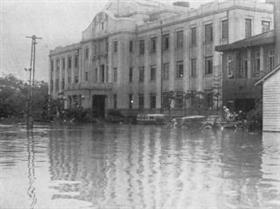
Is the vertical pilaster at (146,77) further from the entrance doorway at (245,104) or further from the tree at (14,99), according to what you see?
the entrance doorway at (245,104)

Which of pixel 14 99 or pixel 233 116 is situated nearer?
pixel 233 116

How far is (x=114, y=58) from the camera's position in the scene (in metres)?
70.4

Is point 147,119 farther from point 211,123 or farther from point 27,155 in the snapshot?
point 27,155

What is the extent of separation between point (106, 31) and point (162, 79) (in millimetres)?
12191

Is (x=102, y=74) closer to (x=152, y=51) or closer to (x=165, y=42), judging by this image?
(x=152, y=51)

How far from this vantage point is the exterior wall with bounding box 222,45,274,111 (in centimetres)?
4316

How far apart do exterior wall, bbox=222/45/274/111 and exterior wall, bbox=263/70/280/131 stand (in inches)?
361

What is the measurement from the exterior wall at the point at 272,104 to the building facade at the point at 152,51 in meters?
13.5

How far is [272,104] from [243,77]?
12251 millimetres

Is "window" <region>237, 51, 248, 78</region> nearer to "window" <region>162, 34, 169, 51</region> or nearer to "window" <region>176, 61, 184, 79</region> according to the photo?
"window" <region>176, 61, 184, 79</region>

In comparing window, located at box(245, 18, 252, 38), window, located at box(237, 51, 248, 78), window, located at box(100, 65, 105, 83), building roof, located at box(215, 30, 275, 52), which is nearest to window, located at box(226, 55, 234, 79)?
window, located at box(237, 51, 248, 78)

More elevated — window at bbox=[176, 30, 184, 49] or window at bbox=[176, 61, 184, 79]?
window at bbox=[176, 30, 184, 49]

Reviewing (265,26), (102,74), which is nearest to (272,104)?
(265,26)

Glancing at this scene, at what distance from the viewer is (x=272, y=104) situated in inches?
1292
